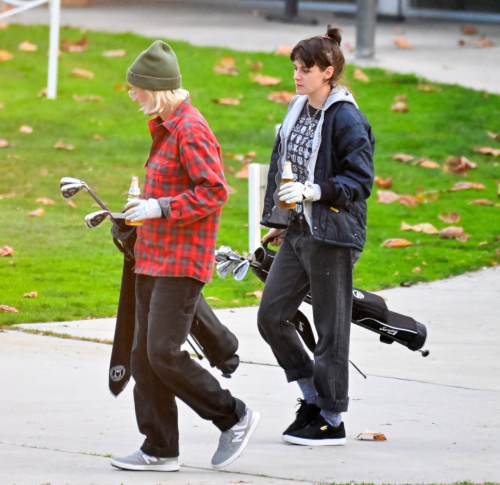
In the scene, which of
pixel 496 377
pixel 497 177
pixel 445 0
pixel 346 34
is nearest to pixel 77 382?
pixel 496 377

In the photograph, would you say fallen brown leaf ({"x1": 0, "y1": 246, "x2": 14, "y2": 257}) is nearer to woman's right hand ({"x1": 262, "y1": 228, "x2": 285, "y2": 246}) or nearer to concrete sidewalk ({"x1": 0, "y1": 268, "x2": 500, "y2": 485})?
concrete sidewalk ({"x1": 0, "y1": 268, "x2": 500, "y2": 485})

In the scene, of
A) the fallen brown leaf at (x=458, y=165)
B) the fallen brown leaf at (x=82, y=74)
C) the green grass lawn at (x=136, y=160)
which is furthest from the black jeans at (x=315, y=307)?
the fallen brown leaf at (x=82, y=74)

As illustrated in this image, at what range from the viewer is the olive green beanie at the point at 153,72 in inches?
166

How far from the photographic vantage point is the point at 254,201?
294 inches

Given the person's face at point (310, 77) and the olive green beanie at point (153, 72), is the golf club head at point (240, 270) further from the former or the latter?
the olive green beanie at point (153, 72)

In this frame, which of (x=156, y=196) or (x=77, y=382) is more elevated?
(x=156, y=196)

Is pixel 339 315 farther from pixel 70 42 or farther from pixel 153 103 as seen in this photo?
pixel 70 42

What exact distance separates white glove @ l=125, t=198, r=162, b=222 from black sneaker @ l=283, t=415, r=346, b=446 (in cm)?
123

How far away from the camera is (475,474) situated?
429cm

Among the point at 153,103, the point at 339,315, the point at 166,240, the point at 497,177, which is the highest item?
the point at 153,103

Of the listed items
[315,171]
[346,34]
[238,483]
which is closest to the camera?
[238,483]

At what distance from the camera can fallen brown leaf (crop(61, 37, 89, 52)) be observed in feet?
48.3

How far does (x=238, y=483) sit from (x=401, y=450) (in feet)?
2.63

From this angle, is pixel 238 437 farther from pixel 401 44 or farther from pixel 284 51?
pixel 401 44
